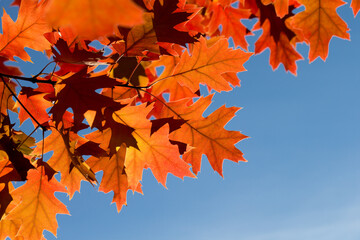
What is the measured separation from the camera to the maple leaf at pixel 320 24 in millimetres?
1942

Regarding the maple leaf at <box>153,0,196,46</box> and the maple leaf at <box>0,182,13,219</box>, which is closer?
the maple leaf at <box>153,0,196,46</box>

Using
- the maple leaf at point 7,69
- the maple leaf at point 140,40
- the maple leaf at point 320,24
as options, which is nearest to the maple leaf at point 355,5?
the maple leaf at point 320,24

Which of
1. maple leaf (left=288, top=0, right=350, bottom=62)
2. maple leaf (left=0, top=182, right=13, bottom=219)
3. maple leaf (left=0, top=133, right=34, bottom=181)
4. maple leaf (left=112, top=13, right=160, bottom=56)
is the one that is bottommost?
maple leaf (left=0, top=182, right=13, bottom=219)

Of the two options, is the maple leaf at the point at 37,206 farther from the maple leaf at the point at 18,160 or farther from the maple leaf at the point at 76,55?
the maple leaf at the point at 76,55

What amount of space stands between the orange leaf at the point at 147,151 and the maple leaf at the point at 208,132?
0.16 metres

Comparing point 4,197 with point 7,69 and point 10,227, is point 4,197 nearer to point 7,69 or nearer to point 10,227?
point 10,227

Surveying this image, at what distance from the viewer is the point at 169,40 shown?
1.32 meters

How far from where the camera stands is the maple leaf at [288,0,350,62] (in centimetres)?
194

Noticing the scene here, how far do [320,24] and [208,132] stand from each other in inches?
39.2

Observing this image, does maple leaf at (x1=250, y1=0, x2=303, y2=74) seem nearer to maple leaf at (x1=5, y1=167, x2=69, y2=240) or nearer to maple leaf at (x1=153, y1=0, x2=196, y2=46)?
maple leaf at (x1=153, y1=0, x2=196, y2=46)

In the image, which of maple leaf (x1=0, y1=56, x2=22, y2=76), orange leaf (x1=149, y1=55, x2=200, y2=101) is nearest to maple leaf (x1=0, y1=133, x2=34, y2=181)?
maple leaf (x1=0, y1=56, x2=22, y2=76)

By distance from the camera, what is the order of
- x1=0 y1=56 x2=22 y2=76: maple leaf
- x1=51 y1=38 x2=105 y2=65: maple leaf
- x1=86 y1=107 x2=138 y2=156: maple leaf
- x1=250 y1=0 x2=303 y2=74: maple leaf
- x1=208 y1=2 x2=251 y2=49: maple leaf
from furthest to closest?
x1=208 y1=2 x2=251 y2=49: maple leaf → x1=250 y1=0 x2=303 y2=74: maple leaf → x1=0 y1=56 x2=22 y2=76: maple leaf → x1=86 y1=107 x2=138 y2=156: maple leaf → x1=51 y1=38 x2=105 y2=65: maple leaf

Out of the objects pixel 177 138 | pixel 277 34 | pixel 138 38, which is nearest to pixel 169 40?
pixel 138 38

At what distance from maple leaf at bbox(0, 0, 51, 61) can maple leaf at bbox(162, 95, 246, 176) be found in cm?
56
